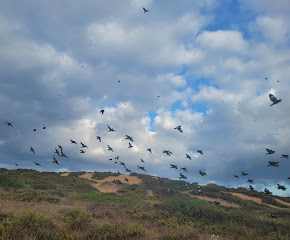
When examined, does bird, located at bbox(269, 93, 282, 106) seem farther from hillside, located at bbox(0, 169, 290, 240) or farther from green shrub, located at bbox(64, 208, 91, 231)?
green shrub, located at bbox(64, 208, 91, 231)

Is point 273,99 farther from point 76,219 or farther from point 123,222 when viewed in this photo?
point 76,219

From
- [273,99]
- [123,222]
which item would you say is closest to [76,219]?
[123,222]

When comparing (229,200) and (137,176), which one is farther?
(137,176)

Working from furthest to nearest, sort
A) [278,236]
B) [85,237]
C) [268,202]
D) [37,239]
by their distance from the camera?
[268,202] → [278,236] → [85,237] → [37,239]

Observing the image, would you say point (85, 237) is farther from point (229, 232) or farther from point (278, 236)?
point (278, 236)

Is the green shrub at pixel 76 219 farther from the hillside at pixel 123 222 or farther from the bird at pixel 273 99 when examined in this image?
the bird at pixel 273 99

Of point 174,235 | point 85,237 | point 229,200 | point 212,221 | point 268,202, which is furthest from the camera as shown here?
point 268,202

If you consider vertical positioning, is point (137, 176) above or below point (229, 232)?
above

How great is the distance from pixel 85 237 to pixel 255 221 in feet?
44.0

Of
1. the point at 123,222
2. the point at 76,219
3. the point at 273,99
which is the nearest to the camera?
the point at 76,219

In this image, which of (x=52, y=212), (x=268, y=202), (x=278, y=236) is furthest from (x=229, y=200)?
(x=52, y=212)

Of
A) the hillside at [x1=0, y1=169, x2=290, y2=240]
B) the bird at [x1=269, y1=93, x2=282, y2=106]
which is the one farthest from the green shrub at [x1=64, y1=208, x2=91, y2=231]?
the bird at [x1=269, y1=93, x2=282, y2=106]

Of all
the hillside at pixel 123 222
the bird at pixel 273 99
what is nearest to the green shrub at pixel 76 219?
the hillside at pixel 123 222

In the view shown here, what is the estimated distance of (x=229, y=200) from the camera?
102ft
